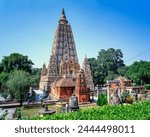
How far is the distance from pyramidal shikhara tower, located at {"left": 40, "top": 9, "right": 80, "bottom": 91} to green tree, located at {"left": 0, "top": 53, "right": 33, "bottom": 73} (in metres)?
3.58

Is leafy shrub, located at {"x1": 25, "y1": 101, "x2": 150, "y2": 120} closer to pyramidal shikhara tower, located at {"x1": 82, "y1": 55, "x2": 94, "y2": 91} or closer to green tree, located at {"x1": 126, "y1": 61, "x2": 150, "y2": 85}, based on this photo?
pyramidal shikhara tower, located at {"x1": 82, "y1": 55, "x2": 94, "y2": 91}

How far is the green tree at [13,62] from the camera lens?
92.8 ft

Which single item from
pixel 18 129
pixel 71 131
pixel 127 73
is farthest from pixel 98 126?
pixel 127 73

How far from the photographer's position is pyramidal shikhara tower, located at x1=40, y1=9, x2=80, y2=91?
29156mm

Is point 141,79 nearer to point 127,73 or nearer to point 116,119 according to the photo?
point 127,73

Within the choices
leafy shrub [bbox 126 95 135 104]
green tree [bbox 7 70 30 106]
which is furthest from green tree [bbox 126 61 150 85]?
green tree [bbox 7 70 30 106]

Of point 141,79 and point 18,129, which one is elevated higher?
point 141,79

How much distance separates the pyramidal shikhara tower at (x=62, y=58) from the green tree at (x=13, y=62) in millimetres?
3576

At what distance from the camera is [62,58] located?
99.2 ft

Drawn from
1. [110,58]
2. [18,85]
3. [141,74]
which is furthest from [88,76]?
[18,85]

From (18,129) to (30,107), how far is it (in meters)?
12.7

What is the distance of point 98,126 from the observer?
545 cm

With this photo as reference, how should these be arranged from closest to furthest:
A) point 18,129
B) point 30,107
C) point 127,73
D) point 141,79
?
point 18,129, point 30,107, point 141,79, point 127,73

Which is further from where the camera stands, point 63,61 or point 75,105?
point 63,61
